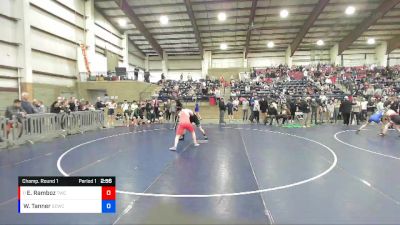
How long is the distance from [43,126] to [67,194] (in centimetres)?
1055

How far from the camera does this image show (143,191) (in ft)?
17.0

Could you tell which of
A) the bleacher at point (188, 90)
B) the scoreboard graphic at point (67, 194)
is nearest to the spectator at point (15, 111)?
the scoreboard graphic at point (67, 194)

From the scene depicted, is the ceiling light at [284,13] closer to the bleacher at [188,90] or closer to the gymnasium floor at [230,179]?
the bleacher at [188,90]

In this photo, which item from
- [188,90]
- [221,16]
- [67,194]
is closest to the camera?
[67,194]

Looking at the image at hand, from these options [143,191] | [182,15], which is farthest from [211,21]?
[143,191]

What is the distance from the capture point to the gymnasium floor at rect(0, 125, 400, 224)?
13.2 feet

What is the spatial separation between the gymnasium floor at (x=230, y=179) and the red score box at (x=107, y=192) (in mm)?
1362

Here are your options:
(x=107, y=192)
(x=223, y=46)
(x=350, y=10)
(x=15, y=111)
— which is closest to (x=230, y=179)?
(x=107, y=192)

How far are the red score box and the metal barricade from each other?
923 cm

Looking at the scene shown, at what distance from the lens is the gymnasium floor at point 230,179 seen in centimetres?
404

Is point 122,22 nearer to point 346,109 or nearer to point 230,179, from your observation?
point 346,109

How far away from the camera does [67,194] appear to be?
2.61m

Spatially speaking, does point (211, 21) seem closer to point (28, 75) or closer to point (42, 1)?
point (42, 1)

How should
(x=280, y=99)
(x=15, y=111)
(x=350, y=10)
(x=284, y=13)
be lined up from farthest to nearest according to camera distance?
1. (x=284, y=13)
2. (x=350, y=10)
3. (x=280, y=99)
4. (x=15, y=111)
